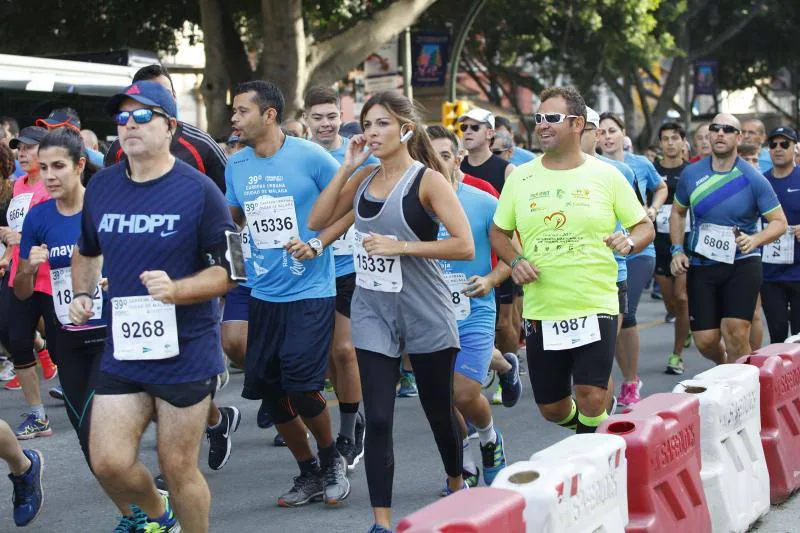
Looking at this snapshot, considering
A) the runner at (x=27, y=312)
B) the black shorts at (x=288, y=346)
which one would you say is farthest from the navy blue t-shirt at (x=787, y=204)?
the runner at (x=27, y=312)

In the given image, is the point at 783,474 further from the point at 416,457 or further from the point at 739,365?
the point at 416,457

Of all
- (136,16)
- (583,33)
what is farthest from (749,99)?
(136,16)

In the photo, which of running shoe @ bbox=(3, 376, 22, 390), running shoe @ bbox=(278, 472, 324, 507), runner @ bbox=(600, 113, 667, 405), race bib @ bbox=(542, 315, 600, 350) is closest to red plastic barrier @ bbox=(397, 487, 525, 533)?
race bib @ bbox=(542, 315, 600, 350)

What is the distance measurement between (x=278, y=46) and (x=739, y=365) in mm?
13385

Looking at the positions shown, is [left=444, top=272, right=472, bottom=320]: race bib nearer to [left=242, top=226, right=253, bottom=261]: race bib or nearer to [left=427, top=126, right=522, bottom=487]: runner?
[left=427, top=126, right=522, bottom=487]: runner

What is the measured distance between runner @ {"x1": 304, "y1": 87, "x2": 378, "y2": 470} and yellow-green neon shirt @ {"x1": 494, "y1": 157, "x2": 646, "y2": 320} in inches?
46.2

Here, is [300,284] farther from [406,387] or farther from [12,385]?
[12,385]

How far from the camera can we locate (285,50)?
739 inches

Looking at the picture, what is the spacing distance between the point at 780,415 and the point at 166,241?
3.47 meters

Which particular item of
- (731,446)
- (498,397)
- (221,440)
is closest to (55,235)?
(221,440)

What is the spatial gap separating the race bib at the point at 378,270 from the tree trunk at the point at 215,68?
46.5 ft

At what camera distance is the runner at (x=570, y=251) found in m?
6.19

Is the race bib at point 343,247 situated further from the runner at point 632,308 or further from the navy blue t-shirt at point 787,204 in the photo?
the navy blue t-shirt at point 787,204

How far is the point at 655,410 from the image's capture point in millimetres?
5297
